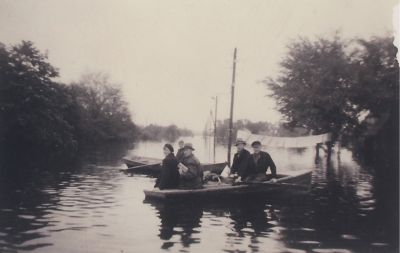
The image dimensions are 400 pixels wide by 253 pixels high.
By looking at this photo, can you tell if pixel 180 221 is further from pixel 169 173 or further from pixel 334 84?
pixel 334 84

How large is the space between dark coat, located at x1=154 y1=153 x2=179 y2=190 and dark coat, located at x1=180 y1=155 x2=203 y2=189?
8.7 inches

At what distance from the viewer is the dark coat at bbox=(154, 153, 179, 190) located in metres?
11.7

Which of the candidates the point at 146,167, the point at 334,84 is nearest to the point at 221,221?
the point at 146,167

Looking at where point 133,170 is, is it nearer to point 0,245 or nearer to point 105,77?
point 0,245

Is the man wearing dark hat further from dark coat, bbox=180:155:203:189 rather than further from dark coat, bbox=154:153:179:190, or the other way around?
dark coat, bbox=154:153:179:190

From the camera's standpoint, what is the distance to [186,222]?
9.88 metres

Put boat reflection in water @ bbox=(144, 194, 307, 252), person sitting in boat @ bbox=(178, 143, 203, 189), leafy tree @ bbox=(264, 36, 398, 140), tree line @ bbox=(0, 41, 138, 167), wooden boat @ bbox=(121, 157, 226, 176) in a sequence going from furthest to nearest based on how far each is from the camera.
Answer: leafy tree @ bbox=(264, 36, 398, 140)
tree line @ bbox=(0, 41, 138, 167)
wooden boat @ bbox=(121, 157, 226, 176)
person sitting in boat @ bbox=(178, 143, 203, 189)
boat reflection in water @ bbox=(144, 194, 307, 252)

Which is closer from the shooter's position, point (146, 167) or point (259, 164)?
point (259, 164)

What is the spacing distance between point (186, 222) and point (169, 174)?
2.28 meters

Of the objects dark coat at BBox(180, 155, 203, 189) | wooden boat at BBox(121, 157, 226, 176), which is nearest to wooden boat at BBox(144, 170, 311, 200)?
dark coat at BBox(180, 155, 203, 189)

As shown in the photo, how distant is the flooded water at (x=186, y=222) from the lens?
7.95 metres

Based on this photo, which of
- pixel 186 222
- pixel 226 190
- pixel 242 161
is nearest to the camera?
pixel 186 222

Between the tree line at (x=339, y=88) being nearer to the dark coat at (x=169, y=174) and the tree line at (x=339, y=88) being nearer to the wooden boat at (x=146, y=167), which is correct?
the wooden boat at (x=146, y=167)

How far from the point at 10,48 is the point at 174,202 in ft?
62.7
